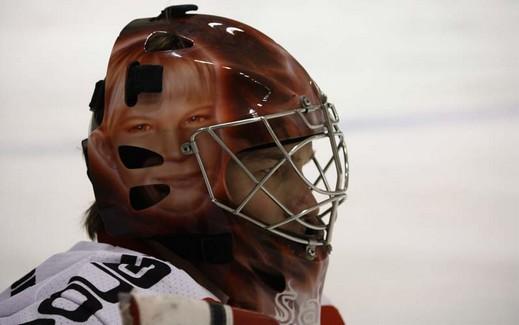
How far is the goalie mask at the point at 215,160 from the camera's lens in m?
1.25

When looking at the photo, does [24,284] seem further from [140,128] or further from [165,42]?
[165,42]

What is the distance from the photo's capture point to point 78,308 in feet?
3.30

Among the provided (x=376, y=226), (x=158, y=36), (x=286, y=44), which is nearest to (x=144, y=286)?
(x=158, y=36)

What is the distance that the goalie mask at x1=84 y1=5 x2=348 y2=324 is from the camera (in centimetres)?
125

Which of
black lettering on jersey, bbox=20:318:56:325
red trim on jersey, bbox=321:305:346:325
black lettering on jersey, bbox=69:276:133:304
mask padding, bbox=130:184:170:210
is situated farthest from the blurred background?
black lettering on jersey, bbox=20:318:56:325

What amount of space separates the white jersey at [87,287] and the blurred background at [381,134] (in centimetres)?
82

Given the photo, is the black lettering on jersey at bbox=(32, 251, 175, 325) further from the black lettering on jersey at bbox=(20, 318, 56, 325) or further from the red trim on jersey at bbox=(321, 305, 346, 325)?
the red trim on jersey at bbox=(321, 305, 346, 325)

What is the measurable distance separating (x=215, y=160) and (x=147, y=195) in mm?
125

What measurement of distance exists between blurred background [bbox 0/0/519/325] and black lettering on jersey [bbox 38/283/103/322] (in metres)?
0.95

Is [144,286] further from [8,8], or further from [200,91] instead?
[8,8]

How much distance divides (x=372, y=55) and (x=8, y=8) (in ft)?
4.10

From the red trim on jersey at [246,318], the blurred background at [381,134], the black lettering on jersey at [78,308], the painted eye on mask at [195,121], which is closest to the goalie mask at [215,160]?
the painted eye on mask at [195,121]

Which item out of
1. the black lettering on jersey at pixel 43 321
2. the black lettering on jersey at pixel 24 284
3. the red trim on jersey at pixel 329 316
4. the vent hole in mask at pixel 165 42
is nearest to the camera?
the black lettering on jersey at pixel 43 321

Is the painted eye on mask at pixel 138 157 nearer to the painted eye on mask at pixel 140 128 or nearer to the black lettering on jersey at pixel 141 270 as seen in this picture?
the painted eye on mask at pixel 140 128
